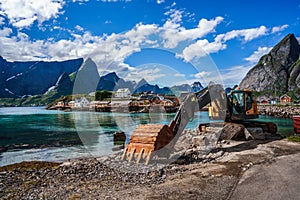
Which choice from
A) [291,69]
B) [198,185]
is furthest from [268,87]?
[198,185]

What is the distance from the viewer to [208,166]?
8.31 metres

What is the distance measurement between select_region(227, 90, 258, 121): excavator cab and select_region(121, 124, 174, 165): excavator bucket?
753 centimetres

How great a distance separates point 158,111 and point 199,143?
57.4 m

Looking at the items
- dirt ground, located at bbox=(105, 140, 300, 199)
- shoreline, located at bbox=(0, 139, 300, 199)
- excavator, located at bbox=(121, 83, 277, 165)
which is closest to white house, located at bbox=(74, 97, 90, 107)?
excavator, located at bbox=(121, 83, 277, 165)

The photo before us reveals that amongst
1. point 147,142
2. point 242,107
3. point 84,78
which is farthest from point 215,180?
point 84,78

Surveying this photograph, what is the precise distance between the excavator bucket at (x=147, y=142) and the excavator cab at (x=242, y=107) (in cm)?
753

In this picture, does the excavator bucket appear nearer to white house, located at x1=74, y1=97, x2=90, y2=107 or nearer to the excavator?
the excavator

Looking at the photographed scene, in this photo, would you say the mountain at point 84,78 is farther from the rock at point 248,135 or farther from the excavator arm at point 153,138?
the rock at point 248,135

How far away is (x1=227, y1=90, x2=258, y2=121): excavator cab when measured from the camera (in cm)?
1518

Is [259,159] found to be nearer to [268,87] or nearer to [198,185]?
[198,185]

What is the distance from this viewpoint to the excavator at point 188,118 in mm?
9070

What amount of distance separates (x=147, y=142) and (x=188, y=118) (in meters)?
3.08

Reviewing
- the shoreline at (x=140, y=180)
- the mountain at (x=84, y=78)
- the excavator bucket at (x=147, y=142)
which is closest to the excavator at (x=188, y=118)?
the excavator bucket at (x=147, y=142)

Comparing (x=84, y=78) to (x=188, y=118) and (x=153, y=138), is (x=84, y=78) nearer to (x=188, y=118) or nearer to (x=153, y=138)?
(x=188, y=118)
